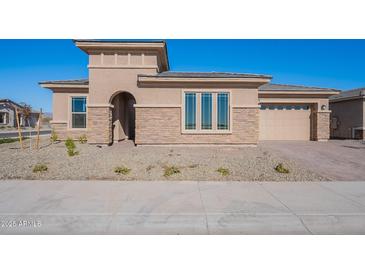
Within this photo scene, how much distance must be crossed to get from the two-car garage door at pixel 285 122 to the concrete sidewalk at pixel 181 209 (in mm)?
10748

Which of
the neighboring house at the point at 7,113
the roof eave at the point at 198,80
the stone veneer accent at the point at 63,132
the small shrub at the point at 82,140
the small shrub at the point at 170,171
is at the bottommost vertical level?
the small shrub at the point at 170,171

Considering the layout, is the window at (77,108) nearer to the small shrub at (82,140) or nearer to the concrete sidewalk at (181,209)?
the small shrub at (82,140)

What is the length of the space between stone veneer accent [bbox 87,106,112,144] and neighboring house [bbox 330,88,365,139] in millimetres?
18670

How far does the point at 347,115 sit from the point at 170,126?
52.2 feet

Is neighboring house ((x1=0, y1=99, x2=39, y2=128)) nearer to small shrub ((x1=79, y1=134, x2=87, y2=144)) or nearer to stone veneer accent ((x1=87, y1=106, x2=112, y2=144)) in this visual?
small shrub ((x1=79, y1=134, x2=87, y2=144))

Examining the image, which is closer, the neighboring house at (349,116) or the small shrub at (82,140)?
the small shrub at (82,140)

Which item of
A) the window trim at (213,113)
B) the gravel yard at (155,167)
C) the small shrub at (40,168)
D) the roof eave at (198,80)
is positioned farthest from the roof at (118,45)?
the small shrub at (40,168)

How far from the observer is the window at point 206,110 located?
39.0 ft

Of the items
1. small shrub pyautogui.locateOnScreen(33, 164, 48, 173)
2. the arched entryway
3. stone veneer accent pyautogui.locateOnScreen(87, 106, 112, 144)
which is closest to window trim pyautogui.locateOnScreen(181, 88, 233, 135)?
the arched entryway

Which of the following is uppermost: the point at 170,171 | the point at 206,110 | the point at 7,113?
the point at 7,113

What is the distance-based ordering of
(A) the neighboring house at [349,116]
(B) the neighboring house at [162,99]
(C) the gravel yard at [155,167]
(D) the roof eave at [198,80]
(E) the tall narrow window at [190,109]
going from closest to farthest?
(C) the gravel yard at [155,167], (D) the roof eave at [198,80], (B) the neighboring house at [162,99], (E) the tall narrow window at [190,109], (A) the neighboring house at [349,116]

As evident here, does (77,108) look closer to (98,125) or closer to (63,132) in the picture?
(63,132)

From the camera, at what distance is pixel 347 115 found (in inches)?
733

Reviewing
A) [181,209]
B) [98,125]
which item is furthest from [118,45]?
[181,209]
